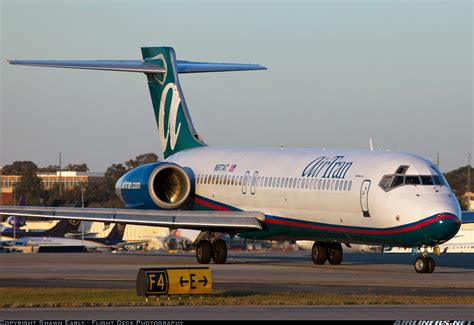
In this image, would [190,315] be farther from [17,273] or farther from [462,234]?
[462,234]

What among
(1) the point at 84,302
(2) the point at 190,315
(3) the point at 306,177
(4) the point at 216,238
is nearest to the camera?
(2) the point at 190,315

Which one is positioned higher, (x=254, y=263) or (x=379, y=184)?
(x=379, y=184)

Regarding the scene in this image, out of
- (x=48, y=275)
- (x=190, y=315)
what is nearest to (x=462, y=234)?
(x=48, y=275)

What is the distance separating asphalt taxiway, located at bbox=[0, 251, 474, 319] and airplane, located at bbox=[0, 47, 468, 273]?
1.16m

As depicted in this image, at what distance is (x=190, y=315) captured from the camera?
65.4 ft

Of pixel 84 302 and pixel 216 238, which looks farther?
pixel 216 238

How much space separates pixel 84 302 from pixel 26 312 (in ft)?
7.02

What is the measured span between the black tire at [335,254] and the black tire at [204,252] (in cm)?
399

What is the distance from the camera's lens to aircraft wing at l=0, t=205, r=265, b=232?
124ft

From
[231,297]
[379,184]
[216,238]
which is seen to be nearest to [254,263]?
[216,238]

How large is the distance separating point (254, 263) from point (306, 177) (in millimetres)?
4710

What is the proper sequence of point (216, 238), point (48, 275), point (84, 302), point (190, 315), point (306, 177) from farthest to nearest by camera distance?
1. point (216, 238)
2. point (306, 177)
3. point (48, 275)
4. point (84, 302)
5. point (190, 315)

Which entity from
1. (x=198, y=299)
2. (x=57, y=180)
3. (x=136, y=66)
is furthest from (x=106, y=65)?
(x=57, y=180)

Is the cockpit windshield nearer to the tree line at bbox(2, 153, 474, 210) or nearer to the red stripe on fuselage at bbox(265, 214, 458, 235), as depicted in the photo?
the red stripe on fuselage at bbox(265, 214, 458, 235)
